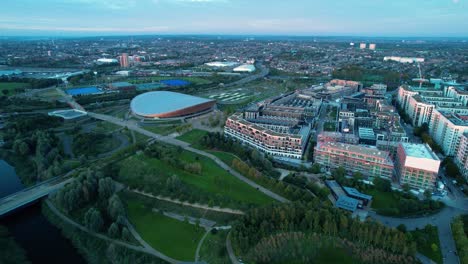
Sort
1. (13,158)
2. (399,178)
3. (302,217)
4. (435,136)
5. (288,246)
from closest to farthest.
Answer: (288,246) → (302,217) → (399,178) → (13,158) → (435,136)

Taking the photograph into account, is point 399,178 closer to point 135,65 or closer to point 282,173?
point 282,173

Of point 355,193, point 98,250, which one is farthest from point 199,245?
point 355,193

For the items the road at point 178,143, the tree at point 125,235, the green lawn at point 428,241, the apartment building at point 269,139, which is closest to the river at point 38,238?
the tree at point 125,235

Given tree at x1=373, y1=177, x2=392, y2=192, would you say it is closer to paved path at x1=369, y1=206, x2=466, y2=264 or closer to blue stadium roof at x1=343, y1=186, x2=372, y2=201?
blue stadium roof at x1=343, y1=186, x2=372, y2=201

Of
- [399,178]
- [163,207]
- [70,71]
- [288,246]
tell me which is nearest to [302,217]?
[288,246]

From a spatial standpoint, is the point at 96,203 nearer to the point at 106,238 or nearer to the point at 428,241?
the point at 106,238

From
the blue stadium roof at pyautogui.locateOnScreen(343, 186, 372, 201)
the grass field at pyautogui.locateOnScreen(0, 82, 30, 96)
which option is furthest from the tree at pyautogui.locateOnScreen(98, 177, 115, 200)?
the grass field at pyautogui.locateOnScreen(0, 82, 30, 96)

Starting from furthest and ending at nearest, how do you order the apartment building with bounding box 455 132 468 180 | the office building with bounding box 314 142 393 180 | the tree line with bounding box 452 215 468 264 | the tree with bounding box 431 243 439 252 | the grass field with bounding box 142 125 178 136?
the grass field with bounding box 142 125 178 136
the apartment building with bounding box 455 132 468 180
the office building with bounding box 314 142 393 180
the tree with bounding box 431 243 439 252
the tree line with bounding box 452 215 468 264
